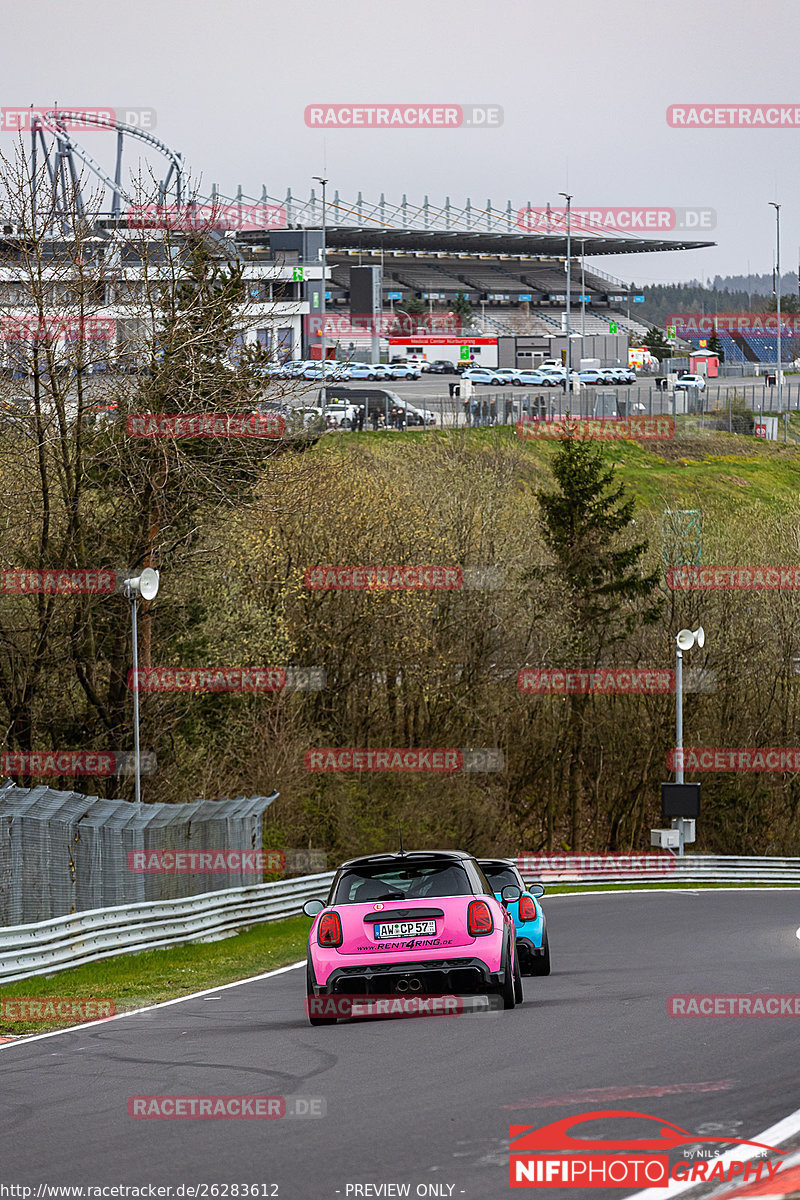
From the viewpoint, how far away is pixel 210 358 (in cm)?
3284

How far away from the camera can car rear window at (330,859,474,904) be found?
11805 mm

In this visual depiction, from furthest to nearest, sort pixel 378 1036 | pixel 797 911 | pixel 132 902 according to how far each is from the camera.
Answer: pixel 797 911 → pixel 132 902 → pixel 378 1036

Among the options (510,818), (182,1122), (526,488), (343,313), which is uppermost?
(343,313)

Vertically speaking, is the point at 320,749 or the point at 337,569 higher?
the point at 337,569

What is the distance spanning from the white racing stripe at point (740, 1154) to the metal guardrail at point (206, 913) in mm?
11852

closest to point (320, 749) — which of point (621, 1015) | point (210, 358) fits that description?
point (210, 358)

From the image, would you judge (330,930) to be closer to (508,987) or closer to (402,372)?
(508,987)

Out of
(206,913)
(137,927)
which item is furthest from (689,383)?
(137,927)

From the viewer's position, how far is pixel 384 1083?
344 inches

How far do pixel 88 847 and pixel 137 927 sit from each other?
1456mm

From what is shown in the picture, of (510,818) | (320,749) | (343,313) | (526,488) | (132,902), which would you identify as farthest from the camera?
(343,313)

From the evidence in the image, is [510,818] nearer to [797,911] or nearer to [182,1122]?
[797,911]

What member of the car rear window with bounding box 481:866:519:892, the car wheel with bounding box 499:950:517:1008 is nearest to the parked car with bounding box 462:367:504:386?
the car rear window with bounding box 481:866:519:892

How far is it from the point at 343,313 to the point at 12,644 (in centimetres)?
9808
